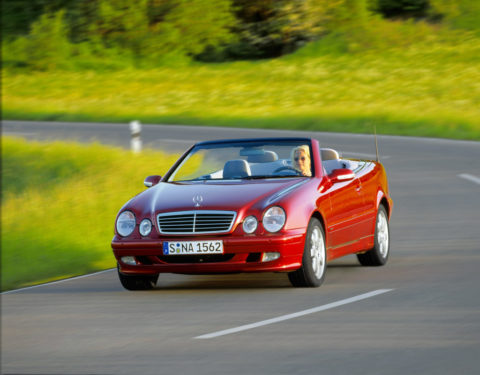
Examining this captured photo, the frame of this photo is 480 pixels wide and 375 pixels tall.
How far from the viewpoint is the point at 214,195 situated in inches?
385

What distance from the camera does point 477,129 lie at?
1217 inches

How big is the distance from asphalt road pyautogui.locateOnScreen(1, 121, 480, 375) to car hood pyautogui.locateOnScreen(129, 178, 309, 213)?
0.76 metres

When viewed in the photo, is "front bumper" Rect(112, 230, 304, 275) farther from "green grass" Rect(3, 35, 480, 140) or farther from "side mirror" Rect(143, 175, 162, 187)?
"green grass" Rect(3, 35, 480, 140)

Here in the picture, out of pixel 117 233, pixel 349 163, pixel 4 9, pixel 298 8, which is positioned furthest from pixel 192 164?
pixel 4 9

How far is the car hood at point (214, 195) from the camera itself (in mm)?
9570

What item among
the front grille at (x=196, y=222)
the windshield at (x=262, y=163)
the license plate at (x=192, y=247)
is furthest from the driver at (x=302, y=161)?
the license plate at (x=192, y=247)

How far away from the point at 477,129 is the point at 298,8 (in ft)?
88.2

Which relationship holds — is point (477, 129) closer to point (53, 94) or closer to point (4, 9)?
point (53, 94)

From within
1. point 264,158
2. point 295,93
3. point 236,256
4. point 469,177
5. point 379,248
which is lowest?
point 295,93

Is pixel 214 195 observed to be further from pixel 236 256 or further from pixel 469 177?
pixel 469 177

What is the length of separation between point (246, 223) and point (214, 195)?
19.0 inches

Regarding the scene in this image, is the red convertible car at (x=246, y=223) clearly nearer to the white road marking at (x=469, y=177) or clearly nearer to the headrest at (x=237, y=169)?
the headrest at (x=237, y=169)

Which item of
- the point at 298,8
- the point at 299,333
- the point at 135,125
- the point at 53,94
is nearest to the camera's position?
the point at 299,333

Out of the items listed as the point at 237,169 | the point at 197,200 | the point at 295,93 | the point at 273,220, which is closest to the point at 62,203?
the point at 237,169
